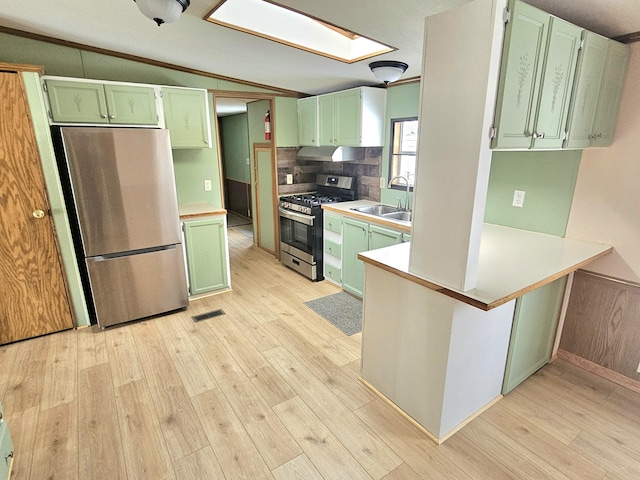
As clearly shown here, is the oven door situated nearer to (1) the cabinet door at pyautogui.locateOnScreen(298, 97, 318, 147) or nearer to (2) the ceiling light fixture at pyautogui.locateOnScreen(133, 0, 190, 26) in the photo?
(1) the cabinet door at pyautogui.locateOnScreen(298, 97, 318, 147)

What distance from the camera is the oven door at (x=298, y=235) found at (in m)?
3.87

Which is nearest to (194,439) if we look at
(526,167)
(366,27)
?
(366,27)

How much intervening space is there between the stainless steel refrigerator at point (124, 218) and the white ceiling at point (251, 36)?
0.75 metres

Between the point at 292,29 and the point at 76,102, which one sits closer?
the point at 292,29

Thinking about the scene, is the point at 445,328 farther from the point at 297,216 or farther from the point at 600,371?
the point at 297,216

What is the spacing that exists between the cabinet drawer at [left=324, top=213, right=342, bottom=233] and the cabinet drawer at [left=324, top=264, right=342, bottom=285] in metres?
0.45

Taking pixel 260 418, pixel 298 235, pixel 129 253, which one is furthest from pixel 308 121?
pixel 260 418

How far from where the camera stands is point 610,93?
2.01m

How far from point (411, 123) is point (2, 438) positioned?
377 centimetres

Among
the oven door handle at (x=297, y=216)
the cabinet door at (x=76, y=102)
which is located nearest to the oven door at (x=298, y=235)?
the oven door handle at (x=297, y=216)

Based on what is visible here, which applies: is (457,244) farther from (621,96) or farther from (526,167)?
(621,96)

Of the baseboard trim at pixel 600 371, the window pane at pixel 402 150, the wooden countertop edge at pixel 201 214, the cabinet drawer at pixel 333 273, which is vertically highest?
the window pane at pixel 402 150

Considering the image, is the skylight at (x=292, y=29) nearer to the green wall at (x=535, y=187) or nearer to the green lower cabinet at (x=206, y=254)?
the green wall at (x=535, y=187)

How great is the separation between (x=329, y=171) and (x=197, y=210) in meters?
1.93
